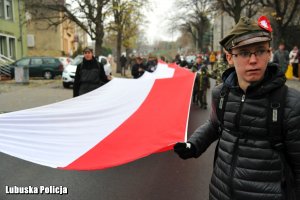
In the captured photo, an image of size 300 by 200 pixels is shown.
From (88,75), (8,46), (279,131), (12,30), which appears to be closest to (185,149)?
(279,131)

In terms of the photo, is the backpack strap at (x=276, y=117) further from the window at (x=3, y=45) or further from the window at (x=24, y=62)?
the window at (x=3, y=45)

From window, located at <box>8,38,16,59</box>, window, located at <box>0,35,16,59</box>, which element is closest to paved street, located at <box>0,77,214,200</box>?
window, located at <box>0,35,16,59</box>

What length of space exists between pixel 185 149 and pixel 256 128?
0.56 metres

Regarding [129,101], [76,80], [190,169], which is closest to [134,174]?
[190,169]

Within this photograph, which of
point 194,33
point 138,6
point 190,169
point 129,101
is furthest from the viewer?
point 194,33

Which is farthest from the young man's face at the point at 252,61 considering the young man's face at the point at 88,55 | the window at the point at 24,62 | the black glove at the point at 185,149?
the window at the point at 24,62

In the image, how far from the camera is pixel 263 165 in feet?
7.29

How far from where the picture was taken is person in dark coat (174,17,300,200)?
7.23ft

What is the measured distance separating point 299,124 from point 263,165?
32cm

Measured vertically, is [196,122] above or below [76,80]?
below

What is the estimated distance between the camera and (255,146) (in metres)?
2.26

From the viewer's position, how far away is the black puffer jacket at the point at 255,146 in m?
2.20

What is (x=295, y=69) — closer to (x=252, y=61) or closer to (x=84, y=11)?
(x=84, y=11)

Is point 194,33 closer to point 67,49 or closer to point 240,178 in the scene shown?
point 67,49
